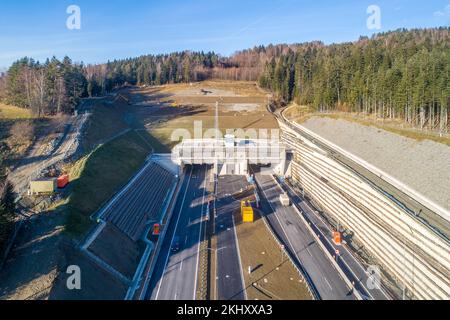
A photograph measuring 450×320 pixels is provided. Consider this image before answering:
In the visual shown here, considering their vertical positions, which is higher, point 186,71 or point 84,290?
point 186,71

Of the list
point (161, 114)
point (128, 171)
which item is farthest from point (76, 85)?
point (128, 171)

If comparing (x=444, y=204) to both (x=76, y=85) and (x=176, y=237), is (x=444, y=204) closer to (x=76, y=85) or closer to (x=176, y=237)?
(x=176, y=237)

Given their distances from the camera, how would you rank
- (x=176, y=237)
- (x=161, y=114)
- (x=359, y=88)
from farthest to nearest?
(x=161, y=114)
(x=359, y=88)
(x=176, y=237)

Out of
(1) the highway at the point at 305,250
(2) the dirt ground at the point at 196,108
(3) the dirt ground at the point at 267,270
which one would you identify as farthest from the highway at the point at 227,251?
(2) the dirt ground at the point at 196,108

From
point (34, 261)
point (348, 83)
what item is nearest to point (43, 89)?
point (34, 261)

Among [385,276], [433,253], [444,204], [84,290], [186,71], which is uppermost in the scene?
[186,71]

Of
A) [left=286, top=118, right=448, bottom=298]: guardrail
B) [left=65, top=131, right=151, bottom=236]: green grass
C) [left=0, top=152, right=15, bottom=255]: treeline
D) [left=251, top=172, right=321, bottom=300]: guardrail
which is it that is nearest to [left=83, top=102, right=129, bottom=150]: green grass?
[left=65, top=131, right=151, bottom=236]: green grass

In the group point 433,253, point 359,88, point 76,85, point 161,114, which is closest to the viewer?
point 433,253

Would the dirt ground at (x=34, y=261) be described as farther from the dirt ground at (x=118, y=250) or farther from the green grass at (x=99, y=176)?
the dirt ground at (x=118, y=250)

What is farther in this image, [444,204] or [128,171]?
[128,171]
